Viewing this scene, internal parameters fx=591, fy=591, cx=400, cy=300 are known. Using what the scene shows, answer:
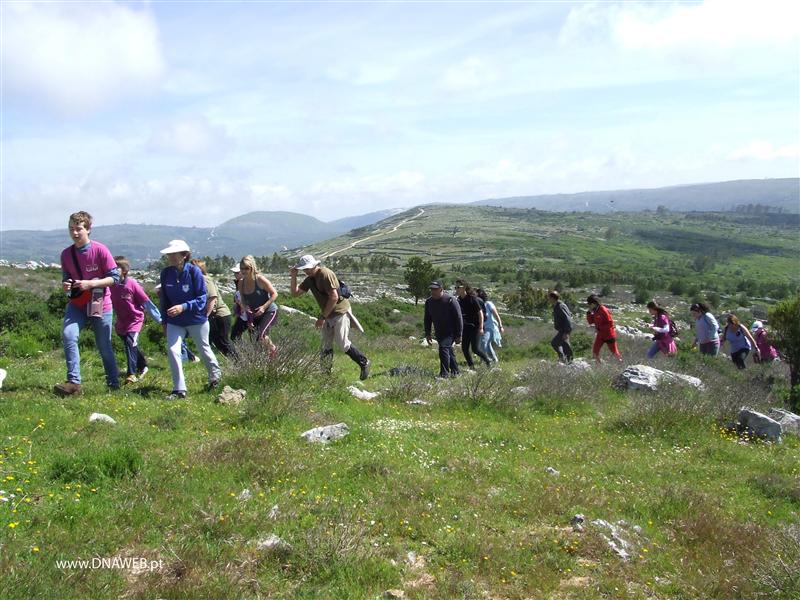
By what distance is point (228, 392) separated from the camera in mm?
7680

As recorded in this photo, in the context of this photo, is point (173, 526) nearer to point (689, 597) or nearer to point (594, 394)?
point (689, 597)

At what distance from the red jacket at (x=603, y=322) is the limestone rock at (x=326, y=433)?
7.72 m

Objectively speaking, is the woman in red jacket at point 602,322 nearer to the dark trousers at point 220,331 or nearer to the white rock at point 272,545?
the dark trousers at point 220,331

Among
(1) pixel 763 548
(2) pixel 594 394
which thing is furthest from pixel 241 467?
(2) pixel 594 394

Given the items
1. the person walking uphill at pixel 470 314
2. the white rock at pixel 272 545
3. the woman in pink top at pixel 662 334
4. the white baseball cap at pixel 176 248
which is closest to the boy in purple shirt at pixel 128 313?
the white baseball cap at pixel 176 248

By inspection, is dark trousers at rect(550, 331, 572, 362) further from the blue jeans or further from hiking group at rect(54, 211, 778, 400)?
the blue jeans

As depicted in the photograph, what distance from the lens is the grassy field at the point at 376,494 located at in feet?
12.6

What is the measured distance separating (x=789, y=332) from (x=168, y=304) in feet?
39.6

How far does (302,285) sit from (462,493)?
4.96 m

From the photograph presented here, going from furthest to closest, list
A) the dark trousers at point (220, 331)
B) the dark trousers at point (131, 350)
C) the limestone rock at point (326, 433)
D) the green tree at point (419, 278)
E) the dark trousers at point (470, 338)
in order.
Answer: the green tree at point (419, 278), the dark trousers at point (470, 338), the dark trousers at point (220, 331), the dark trousers at point (131, 350), the limestone rock at point (326, 433)

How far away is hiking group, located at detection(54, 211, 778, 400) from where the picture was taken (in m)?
7.09

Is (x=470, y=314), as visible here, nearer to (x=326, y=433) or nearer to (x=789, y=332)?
(x=326, y=433)

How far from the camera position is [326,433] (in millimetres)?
6406

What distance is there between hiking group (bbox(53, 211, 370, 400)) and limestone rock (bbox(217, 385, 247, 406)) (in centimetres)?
45
